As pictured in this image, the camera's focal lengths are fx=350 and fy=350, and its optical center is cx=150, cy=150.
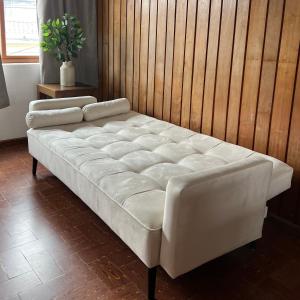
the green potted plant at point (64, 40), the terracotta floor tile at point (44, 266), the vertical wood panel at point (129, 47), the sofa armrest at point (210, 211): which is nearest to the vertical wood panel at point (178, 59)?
the vertical wood panel at point (129, 47)

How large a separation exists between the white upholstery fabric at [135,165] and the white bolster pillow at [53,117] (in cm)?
5

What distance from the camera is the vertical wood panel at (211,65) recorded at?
2533 mm

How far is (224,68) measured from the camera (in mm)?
2547

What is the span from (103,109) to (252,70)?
1384 mm

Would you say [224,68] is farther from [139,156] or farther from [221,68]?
[139,156]

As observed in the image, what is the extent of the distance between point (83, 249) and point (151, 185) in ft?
1.93

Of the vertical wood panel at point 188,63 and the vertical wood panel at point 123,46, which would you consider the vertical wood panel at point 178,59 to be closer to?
the vertical wood panel at point 188,63

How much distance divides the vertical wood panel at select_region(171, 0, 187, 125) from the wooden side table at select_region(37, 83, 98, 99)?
1.06 metres

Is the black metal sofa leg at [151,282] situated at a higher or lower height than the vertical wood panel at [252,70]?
lower

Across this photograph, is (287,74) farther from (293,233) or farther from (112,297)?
(112,297)

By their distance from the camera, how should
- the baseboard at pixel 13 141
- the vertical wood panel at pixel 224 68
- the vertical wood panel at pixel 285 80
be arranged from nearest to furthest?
1. the vertical wood panel at pixel 285 80
2. the vertical wood panel at pixel 224 68
3. the baseboard at pixel 13 141

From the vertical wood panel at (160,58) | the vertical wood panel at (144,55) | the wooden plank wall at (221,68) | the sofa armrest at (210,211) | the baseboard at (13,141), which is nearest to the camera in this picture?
the sofa armrest at (210,211)

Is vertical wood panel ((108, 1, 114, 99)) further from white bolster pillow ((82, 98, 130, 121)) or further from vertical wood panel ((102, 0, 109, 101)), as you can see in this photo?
white bolster pillow ((82, 98, 130, 121))

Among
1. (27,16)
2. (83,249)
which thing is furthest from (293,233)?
(27,16)
